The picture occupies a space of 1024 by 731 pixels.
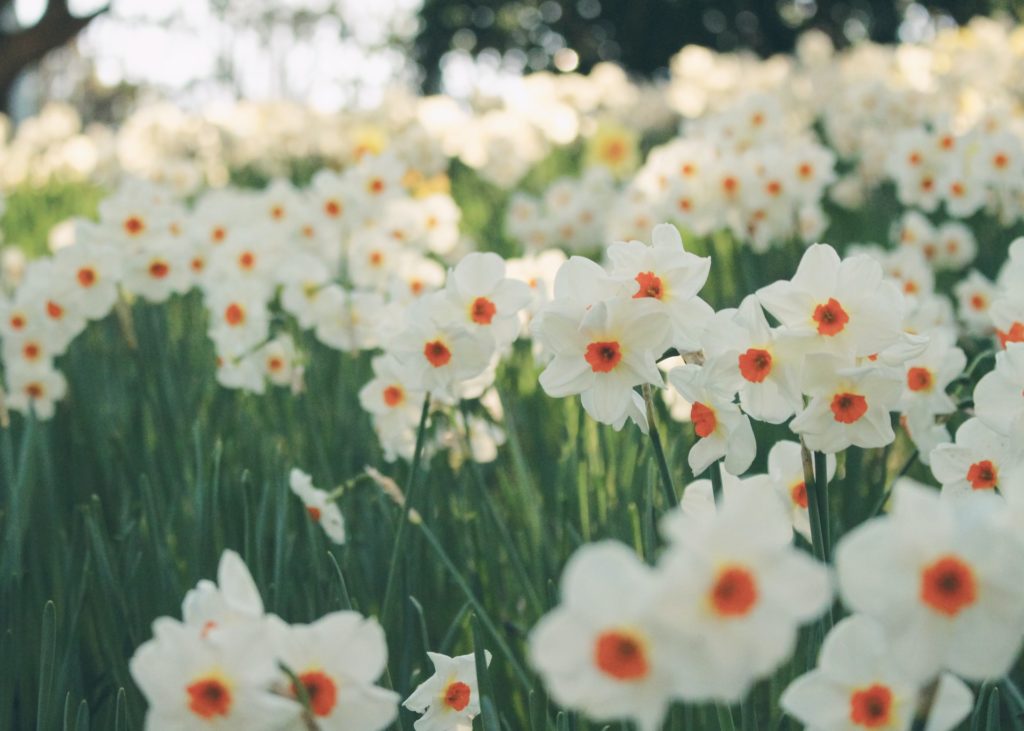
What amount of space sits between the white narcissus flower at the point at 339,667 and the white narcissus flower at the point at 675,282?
45cm

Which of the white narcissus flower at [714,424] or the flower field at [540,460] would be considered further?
the white narcissus flower at [714,424]

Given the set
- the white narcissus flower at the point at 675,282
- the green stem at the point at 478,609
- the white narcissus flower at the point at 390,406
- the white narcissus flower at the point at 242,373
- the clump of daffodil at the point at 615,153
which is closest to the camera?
the white narcissus flower at the point at 675,282

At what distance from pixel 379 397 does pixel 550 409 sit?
0.66 meters

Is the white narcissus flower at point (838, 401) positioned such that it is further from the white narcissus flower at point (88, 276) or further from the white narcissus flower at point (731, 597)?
the white narcissus flower at point (88, 276)

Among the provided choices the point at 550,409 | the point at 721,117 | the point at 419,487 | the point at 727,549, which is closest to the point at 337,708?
the point at 727,549

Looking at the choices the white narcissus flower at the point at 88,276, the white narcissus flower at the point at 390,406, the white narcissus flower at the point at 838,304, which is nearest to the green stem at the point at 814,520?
the white narcissus flower at the point at 838,304

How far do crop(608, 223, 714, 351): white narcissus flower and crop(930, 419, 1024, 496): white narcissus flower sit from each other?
0.92 ft

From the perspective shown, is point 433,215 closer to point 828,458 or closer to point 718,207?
point 718,207

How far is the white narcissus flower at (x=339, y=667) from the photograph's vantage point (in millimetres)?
688

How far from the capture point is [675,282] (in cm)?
103

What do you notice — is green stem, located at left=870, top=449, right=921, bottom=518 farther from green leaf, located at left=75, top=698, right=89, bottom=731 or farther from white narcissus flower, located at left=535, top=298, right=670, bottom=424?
green leaf, located at left=75, top=698, right=89, bottom=731

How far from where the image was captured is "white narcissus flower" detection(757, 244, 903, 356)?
3.19 ft

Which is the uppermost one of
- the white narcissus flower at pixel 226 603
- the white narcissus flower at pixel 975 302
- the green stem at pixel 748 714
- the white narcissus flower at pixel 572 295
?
the white narcissus flower at pixel 572 295

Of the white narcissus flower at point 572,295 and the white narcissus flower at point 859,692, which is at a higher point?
the white narcissus flower at point 572,295
